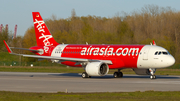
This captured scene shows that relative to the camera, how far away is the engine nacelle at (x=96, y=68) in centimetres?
3422

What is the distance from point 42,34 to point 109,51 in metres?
Answer: 11.8

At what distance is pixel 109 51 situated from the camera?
36969 millimetres

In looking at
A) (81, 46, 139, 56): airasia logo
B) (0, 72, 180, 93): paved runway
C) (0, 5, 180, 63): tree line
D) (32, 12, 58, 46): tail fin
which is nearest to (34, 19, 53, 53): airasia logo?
(32, 12, 58, 46): tail fin

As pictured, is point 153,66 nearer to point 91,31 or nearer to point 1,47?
point 91,31

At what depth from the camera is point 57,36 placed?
8956 centimetres

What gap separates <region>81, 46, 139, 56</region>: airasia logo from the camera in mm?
35500

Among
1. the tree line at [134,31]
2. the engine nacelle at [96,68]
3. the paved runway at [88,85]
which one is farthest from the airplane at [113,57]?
the tree line at [134,31]

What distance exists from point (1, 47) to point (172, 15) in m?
66.6

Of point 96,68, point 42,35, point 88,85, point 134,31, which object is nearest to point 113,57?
point 96,68

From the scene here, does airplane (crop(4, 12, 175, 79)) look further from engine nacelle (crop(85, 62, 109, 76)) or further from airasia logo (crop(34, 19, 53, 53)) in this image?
airasia logo (crop(34, 19, 53, 53))

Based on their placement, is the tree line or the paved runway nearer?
the paved runway

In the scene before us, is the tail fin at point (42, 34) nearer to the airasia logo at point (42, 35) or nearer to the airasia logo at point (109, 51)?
the airasia logo at point (42, 35)

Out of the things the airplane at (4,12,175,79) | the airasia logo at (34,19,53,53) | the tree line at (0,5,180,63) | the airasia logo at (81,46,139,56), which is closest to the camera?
the airplane at (4,12,175,79)

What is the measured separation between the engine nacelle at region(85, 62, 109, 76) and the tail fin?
402 inches
